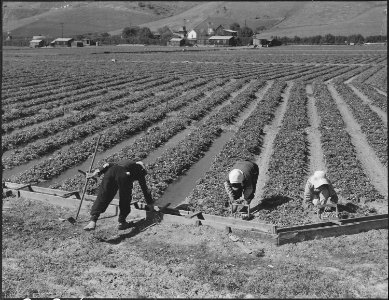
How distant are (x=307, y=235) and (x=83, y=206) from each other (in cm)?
457

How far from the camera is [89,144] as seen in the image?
1487cm

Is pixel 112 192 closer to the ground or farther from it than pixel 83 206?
farther from it

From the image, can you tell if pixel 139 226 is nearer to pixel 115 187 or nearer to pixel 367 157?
pixel 115 187

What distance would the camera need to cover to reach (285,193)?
1019 centimetres

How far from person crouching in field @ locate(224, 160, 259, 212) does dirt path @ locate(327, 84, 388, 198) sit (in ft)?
10.5

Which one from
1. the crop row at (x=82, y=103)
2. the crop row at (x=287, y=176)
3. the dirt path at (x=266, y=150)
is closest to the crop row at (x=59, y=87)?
the crop row at (x=82, y=103)

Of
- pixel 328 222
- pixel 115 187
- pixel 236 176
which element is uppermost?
pixel 236 176

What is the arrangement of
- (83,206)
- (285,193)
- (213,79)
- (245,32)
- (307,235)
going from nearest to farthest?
(307,235) < (83,206) < (285,193) < (213,79) < (245,32)

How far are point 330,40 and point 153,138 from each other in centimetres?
9455

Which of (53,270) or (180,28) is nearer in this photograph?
(53,270)

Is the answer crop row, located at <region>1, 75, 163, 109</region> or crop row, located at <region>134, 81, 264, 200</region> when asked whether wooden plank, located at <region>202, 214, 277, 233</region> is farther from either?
crop row, located at <region>1, 75, 163, 109</region>

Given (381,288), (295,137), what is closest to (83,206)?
(381,288)

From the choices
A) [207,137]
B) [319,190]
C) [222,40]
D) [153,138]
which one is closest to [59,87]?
[153,138]

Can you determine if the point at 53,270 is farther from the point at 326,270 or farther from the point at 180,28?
the point at 180,28
